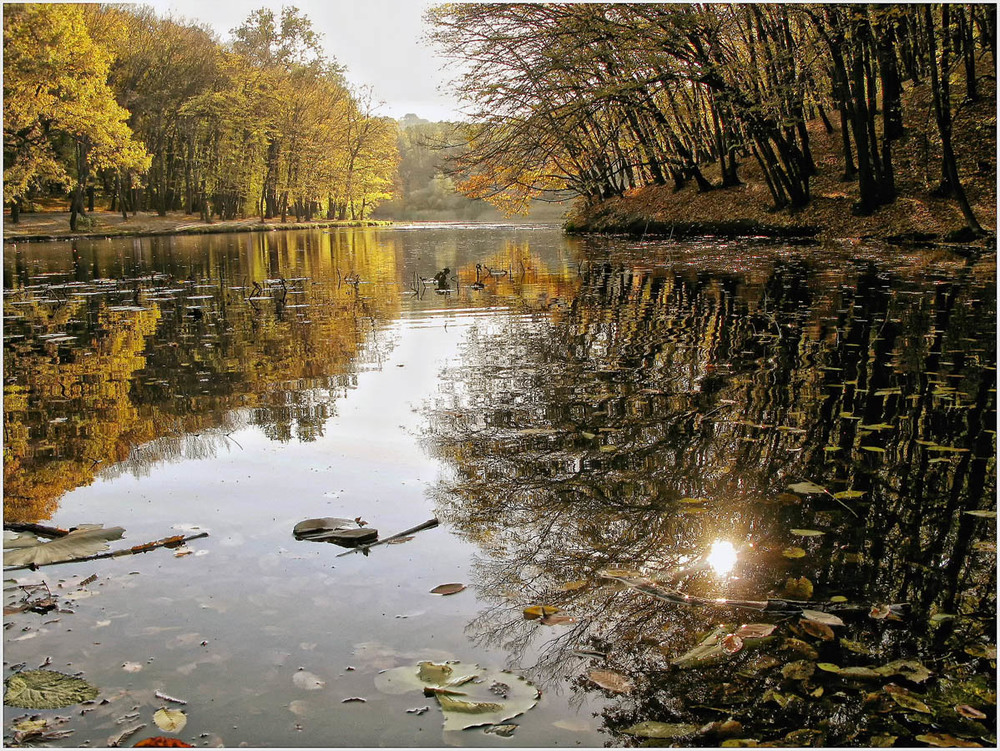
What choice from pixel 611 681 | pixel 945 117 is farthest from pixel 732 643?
pixel 945 117

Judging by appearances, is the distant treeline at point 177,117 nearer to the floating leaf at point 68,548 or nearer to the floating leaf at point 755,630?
the floating leaf at point 68,548

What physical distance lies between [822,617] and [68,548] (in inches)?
114

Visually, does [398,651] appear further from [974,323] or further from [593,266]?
[593,266]

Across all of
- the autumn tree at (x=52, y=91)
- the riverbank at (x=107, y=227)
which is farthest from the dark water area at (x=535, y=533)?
the riverbank at (x=107, y=227)

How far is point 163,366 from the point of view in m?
7.19

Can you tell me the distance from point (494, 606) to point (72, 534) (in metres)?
1.88

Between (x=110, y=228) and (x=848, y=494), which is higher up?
(x=110, y=228)

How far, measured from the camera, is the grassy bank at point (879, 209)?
58.9ft

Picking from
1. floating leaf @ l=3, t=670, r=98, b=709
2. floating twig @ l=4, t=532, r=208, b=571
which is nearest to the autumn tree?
floating twig @ l=4, t=532, r=208, b=571

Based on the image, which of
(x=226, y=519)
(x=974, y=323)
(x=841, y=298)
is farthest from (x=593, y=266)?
(x=226, y=519)

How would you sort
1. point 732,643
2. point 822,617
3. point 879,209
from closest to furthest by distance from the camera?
1. point 732,643
2. point 822,617
3. point 879,209

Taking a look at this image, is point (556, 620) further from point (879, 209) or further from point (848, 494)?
point (879, 209)

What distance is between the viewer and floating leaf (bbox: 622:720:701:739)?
2143mm

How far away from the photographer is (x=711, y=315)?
31.2 feet
